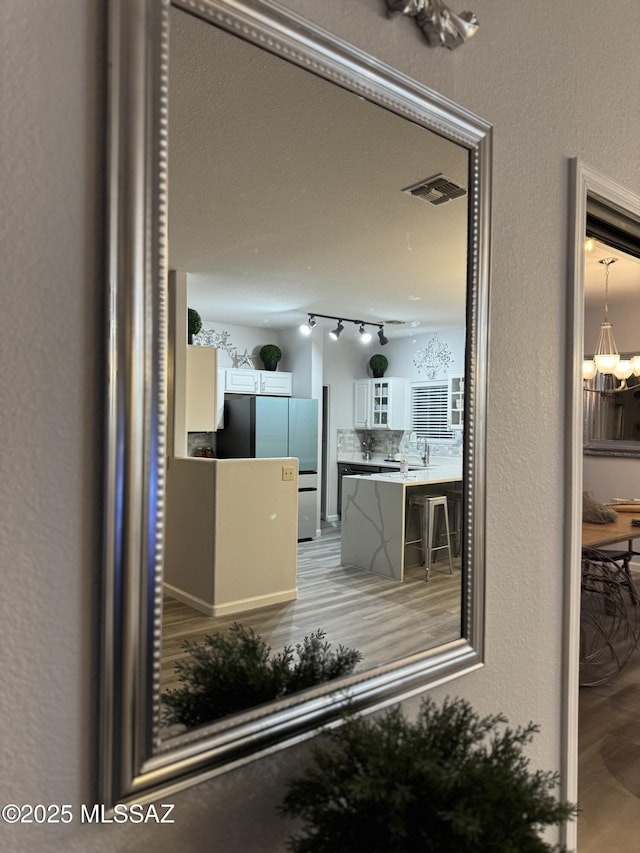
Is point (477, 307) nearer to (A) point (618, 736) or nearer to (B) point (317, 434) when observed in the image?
(B) point (317, 434)

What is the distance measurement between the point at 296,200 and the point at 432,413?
1.67 ft

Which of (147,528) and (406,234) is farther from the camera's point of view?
(406,234)

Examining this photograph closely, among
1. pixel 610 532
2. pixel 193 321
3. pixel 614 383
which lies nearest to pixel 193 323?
pixel 193 321

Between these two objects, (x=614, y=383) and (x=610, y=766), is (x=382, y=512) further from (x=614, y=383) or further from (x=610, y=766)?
(x=614, y=383)

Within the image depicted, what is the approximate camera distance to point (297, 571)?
1.01 m

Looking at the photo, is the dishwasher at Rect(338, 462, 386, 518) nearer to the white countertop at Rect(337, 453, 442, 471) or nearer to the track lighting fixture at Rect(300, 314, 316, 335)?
the white countertop at Rect(337, 453, 442, 471)

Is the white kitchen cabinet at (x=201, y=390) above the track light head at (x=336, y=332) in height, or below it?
below

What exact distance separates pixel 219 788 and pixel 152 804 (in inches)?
4.1

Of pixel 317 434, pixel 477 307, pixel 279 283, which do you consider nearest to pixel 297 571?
pixel 317 434

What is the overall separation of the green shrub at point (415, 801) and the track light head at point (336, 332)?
0.65 metres

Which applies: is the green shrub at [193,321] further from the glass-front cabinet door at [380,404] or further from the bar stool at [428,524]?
the bar stool at [428,524]

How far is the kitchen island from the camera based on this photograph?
1.13 metres

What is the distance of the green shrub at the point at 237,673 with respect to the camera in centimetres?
85

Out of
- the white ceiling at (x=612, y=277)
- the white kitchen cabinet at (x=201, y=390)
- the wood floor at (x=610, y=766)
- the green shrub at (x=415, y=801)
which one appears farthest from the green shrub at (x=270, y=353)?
the white ceiling at (x=612, y=277)
